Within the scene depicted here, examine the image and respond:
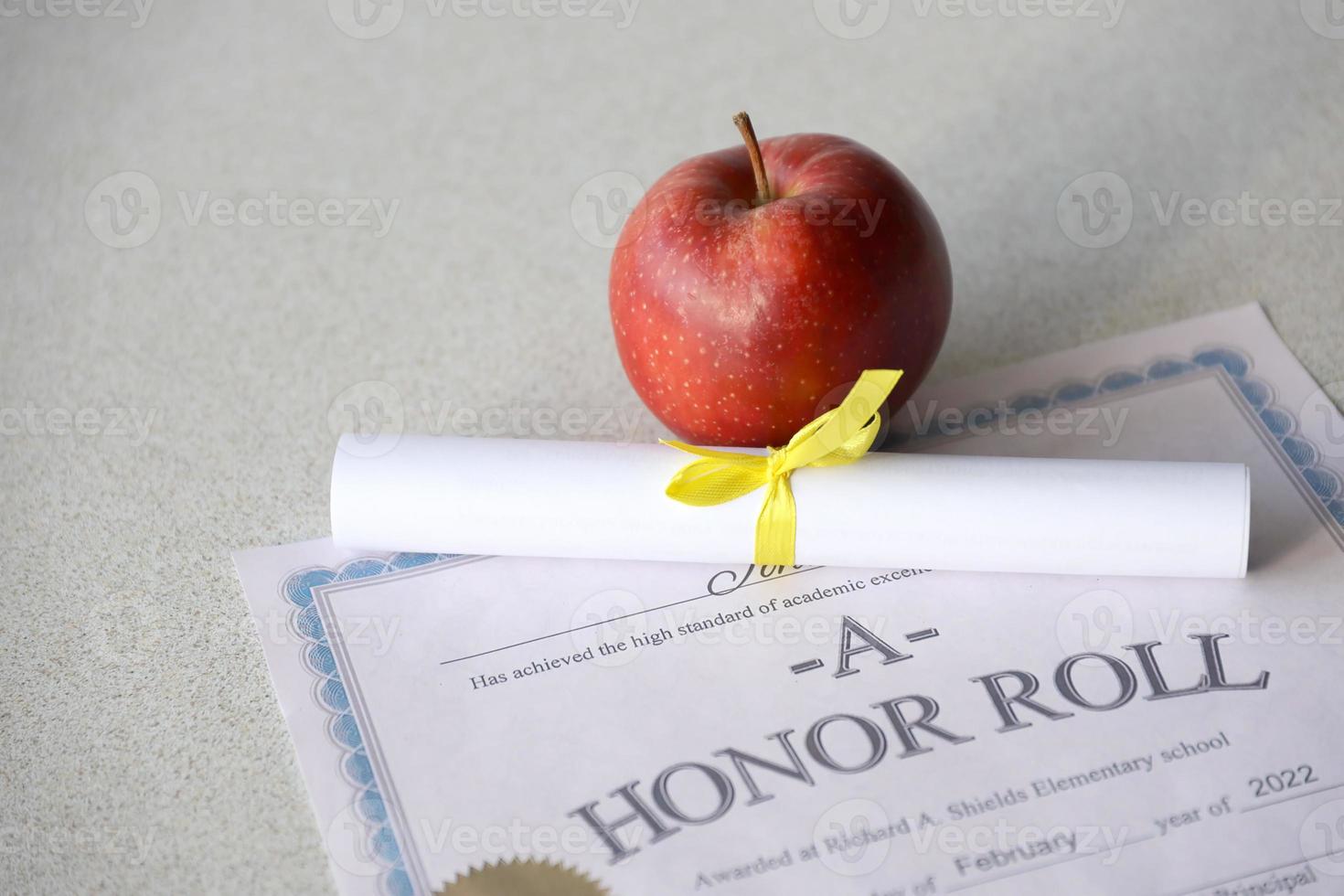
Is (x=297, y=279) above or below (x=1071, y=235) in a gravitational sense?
→ above

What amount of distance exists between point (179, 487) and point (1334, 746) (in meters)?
0.68

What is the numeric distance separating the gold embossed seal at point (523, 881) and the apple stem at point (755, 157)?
1.27 feet

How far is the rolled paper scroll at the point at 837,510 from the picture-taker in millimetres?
671

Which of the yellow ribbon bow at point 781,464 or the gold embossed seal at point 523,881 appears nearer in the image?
the gold embossed seal at point 523,881

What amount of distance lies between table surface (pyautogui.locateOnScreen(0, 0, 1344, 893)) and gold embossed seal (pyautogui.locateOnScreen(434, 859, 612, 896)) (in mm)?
82

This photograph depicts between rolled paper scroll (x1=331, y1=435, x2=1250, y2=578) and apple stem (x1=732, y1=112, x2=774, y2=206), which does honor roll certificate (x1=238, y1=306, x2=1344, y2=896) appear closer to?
rolled paper scroll (x1=331, y1=435, x2=1250, y2=578)

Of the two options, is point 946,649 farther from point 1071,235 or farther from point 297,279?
point 297,279

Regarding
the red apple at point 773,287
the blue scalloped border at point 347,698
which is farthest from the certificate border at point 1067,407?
the red apple at point 773,287

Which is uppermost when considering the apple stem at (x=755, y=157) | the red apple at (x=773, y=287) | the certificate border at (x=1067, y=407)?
the apple stem at (x=755, y=157)

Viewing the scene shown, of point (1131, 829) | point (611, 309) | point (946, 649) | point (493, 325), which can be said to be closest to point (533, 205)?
point (493, 325)

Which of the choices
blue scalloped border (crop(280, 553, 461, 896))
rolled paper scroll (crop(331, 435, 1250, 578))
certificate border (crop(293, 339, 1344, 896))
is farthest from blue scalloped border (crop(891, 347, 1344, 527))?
blue scalloped border (crop(280, 553, 461, 896))

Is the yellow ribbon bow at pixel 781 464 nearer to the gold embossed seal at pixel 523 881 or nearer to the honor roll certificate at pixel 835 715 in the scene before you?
the honor roll certificate at pixel 835 715

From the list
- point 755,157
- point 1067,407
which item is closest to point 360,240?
point 755,157

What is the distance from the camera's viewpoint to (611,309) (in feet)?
2.44
